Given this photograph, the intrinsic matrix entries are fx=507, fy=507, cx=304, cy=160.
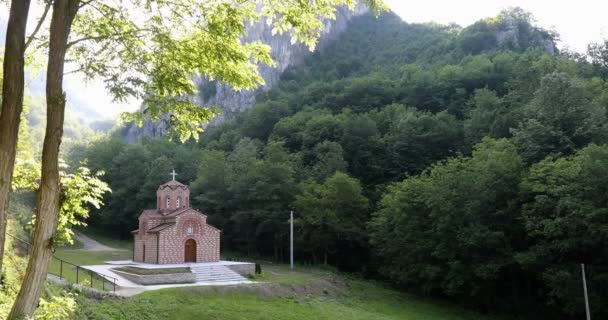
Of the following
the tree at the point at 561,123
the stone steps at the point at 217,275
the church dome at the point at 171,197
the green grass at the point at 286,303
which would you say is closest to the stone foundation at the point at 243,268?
the stone steps at the point at 217,275

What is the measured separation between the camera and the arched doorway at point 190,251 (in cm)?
3409

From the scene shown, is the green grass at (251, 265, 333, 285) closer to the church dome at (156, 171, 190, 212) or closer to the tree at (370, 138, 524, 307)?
the tree at (370, 138, 524, 307)

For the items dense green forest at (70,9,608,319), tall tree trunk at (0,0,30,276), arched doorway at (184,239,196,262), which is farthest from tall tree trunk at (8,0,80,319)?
arched doorway at (184,239,196,262)

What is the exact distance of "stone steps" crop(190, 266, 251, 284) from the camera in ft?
94.6

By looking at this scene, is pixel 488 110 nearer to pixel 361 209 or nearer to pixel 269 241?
pixel 361 209

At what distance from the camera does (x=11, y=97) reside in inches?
198

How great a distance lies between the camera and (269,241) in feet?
150

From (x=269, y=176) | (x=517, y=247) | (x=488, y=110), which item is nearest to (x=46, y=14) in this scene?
(x=517, y=247)

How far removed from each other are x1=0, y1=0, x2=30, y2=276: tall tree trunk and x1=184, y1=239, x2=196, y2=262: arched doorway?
1176 inches

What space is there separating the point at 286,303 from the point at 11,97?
21.1 m

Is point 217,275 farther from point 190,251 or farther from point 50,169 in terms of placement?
point 50,169

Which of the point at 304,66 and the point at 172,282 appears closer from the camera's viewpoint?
the point at 172,282

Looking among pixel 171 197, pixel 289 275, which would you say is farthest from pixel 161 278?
pixel 171 197

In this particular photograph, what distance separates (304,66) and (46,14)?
86745 mm
